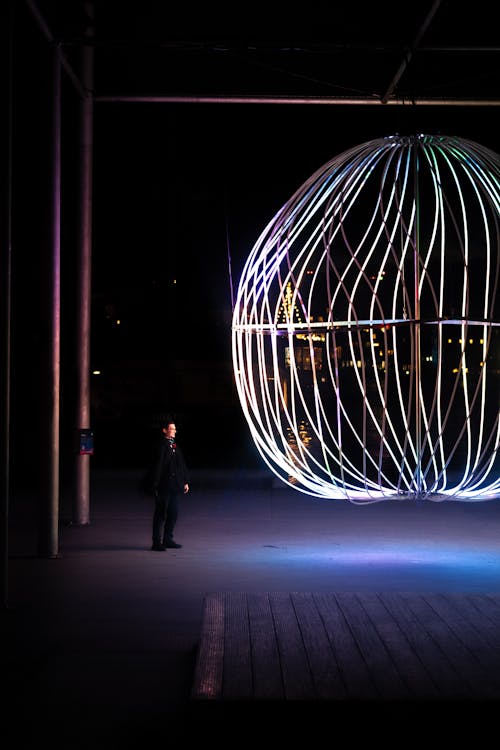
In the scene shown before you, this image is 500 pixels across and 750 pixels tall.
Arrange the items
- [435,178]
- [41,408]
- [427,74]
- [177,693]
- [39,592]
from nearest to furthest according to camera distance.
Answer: [177,693] < [435,178] < [39,592] < [41,408] < [427,74]

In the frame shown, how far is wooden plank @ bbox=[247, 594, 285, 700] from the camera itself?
171 inches

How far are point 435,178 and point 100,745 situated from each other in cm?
394

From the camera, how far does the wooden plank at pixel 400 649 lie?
4.37 metres

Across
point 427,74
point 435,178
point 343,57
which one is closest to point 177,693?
point 435,178

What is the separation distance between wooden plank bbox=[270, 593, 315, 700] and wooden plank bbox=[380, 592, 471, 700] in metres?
0.60

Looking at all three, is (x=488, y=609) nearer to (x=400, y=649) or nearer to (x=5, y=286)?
(x=400, y=649)

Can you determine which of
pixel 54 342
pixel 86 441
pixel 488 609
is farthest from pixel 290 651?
pixel 86 441

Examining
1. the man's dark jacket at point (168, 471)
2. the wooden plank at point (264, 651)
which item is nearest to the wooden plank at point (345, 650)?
the wooden plank at point (264, 651)

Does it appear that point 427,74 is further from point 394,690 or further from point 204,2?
point 394,690

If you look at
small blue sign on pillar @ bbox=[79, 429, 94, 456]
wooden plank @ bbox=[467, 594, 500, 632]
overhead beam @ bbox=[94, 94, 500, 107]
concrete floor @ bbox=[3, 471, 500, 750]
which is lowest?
concrete floor @ bbox=[3, 471, 500, 750]

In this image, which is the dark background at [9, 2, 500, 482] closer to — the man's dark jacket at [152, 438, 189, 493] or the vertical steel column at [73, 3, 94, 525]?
the vertical steel column at [73, 3, 94, 525]

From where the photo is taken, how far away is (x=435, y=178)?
6.14m

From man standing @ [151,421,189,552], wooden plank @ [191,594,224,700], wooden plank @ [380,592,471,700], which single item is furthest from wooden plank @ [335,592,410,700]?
man standing @ [151,421,189,552]

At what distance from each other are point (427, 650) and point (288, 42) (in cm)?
546
